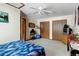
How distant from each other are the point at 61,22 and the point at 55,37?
213 mm

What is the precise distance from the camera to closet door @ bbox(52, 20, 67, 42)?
1.52 meters

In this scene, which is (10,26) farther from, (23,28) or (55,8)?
(55,8)

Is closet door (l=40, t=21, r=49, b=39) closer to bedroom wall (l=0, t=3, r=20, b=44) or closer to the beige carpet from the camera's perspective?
the beige carpet

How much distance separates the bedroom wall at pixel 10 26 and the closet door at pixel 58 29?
0.48m

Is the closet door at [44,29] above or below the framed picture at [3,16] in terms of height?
below

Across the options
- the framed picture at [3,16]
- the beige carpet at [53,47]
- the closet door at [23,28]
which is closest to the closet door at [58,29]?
the beige carpet at [53,47]

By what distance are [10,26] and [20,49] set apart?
326 millimetres

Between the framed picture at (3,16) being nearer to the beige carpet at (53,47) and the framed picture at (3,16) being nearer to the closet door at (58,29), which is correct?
the beige carpet at (53,47)

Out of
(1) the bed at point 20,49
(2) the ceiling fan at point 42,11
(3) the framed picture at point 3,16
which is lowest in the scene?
(1) the bed at point 20,49

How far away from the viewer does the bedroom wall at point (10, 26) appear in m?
1.48

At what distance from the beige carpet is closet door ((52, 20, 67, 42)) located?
7cm

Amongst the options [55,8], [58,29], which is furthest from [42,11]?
[58,29]

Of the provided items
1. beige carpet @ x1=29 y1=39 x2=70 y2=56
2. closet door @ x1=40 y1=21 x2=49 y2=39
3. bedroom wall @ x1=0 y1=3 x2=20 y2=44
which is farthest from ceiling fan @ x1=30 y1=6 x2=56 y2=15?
beige carpet @ x1=29 y1=39 x2=70 y2=56

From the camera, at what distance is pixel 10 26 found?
1.51 metres
